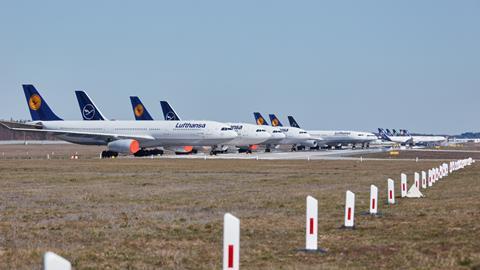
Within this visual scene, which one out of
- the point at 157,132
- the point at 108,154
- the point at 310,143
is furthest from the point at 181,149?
the point at 310,143

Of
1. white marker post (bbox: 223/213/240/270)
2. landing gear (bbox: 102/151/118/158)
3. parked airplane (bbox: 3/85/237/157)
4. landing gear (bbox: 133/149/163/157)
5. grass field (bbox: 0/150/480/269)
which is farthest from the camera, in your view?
→ landing gear (bbox: 133/149/163/157)

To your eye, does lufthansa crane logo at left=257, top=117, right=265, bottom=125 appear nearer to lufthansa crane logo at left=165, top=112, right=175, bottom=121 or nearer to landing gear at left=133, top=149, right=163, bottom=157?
lufthansa crane logo at left=165, top=112, right=175, bottom=121

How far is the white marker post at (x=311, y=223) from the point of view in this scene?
14.0 meters

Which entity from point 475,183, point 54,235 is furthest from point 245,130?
point 54,235

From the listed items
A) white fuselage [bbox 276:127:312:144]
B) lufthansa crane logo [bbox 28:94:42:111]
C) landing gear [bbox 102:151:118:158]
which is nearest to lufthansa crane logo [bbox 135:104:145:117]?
lufthansa crane logo [bbox 28:94:42:111]

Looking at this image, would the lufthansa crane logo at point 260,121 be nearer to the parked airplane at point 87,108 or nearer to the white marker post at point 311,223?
the parked airplane at point 87,108

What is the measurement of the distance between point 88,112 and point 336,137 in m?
72.1

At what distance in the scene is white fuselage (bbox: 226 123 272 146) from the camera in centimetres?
10019

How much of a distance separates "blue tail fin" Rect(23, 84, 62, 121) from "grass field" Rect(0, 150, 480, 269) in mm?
56127

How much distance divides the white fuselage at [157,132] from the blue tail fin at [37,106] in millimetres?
3305

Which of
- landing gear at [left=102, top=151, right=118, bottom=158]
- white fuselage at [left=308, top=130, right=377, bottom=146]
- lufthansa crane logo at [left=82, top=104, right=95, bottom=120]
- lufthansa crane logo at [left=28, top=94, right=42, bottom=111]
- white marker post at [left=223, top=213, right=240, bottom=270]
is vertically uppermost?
lufthansa crane logo at [left=28, top=94, right=42, bottom=111]

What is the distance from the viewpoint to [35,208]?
23688 mm

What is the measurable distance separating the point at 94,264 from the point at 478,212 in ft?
41.6

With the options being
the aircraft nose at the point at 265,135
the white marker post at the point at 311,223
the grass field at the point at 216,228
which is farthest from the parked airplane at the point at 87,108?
the white marker post at the point at 311,223
